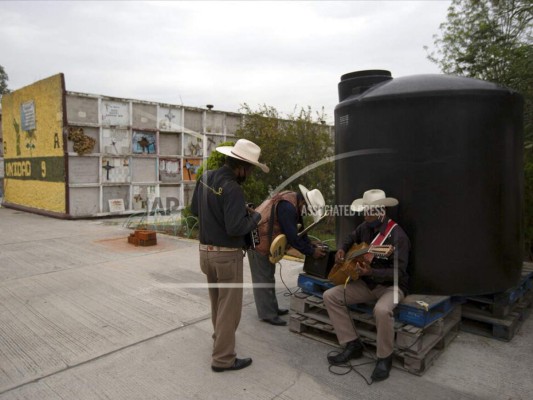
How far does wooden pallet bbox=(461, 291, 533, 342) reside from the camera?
4145 mm

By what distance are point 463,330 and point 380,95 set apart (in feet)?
8.92

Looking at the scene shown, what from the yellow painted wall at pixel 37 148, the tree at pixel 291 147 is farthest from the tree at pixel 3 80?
the tree at pixel 291 147

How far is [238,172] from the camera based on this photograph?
12.2 ft

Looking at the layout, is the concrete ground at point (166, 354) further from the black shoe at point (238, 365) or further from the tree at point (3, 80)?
the tree at point (3, 80)

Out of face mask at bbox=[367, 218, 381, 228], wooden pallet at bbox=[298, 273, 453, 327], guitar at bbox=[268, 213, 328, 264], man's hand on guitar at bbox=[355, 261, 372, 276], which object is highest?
face mask at bbox=[367, 218, 381, 228]

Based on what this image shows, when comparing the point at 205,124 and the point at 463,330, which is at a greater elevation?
the point at 205,124

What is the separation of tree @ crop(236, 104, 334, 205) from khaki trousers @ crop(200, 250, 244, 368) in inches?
262

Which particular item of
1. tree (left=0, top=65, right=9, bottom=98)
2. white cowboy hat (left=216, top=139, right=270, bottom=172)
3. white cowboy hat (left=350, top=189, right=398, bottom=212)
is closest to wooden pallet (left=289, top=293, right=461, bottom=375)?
white cowboy hat (left=350, top=189, right=398, bottom=212)

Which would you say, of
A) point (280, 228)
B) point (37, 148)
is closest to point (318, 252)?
point (280, 228)

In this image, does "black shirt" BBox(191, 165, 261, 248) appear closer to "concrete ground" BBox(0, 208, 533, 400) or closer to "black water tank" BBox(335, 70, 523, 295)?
"concrete ground" BBox(0, 208, 533, 400)

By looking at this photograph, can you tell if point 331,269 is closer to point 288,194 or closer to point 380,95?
point 288,194

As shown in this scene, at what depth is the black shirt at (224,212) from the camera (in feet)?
11.4

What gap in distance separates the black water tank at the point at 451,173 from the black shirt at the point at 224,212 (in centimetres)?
163

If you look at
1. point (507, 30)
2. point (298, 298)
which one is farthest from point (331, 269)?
point (507, 30)
